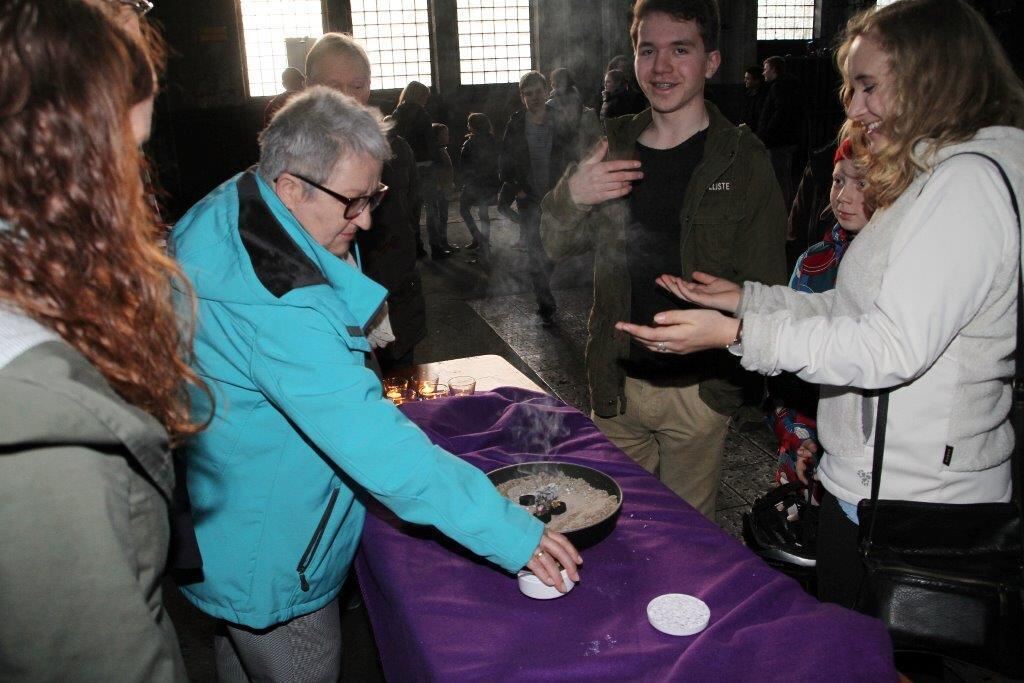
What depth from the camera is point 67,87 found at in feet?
2.92

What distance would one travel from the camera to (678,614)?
1.53 m

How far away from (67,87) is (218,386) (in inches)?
35.3

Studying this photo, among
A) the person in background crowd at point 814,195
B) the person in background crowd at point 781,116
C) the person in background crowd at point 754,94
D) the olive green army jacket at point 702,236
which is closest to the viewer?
the olive green army jacket at point 702,236

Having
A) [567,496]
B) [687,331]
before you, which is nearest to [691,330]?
[687,331]

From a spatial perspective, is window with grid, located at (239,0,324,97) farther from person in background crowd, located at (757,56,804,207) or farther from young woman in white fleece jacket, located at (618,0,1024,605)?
young woman in white fleece jacket, located at (618,0,1024,605)

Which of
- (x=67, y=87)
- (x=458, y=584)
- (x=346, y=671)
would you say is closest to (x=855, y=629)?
(x=458, y=584)

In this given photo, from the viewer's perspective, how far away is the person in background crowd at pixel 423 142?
9.20 m


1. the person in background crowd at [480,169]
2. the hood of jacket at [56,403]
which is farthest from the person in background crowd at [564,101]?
the hood of jacket at [56,403]

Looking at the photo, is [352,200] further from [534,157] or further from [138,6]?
[534,157]

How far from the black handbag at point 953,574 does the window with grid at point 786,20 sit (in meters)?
20.1

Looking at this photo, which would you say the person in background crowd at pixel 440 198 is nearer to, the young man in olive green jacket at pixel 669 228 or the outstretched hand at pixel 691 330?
the young man in olive green jacket at pixel 669 228

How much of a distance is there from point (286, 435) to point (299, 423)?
21cm

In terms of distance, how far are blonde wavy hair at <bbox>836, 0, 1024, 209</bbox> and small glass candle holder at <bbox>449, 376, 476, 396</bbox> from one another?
65.0 inches

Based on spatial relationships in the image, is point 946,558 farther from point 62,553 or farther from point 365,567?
point 62,553
